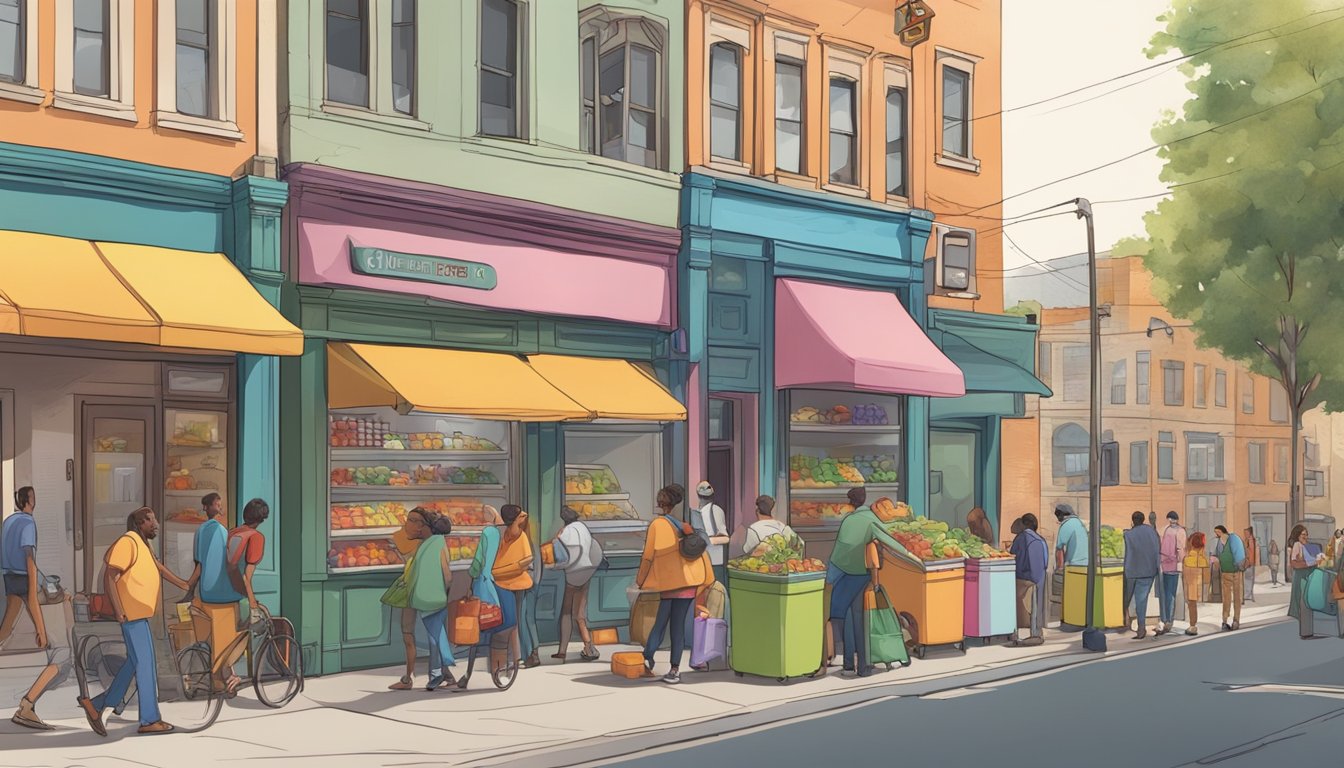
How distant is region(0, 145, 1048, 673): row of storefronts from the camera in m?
14.0

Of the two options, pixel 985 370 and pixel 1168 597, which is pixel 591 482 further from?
pixel 1168 597

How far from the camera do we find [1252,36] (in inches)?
1260

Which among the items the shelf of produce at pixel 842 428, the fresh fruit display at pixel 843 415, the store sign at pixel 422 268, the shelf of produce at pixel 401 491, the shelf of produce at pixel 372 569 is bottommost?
the shelf of produce at pixel 372 569

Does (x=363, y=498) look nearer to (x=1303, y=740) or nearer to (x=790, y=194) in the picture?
(x=790, y=194)

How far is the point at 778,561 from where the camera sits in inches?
589

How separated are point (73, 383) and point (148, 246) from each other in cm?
160

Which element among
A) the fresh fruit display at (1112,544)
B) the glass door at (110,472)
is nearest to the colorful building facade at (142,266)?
the glass door at (110,472)

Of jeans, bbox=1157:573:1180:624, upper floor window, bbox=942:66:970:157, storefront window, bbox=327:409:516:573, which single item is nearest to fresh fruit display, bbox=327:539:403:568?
storefront window, bbox=327:409:516:573

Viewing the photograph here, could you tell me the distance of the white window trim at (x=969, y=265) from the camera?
23516 millimetres

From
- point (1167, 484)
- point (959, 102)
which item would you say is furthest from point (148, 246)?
point (1167, 484)

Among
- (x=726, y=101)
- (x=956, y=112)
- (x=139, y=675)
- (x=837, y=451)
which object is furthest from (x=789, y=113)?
(x=139, y=675)

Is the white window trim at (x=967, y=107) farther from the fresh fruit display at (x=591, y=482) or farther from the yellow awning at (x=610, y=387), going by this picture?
the fresh fruit display at (x=591, y=482)

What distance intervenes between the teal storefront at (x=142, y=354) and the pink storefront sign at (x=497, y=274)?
0.68 metres

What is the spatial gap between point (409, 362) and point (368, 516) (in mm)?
1861
